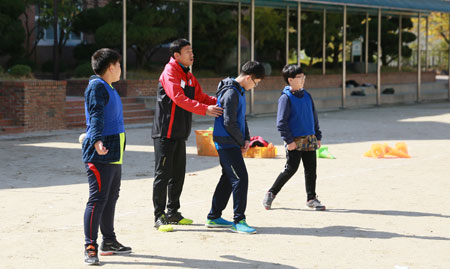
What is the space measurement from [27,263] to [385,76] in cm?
2990

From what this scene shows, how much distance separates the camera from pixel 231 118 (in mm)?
7305

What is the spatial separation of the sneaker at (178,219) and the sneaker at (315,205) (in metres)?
1.52

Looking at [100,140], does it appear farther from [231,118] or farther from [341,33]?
[341,33]

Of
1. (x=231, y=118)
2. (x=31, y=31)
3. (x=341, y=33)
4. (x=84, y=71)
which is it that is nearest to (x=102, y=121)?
(x=231, y=118)

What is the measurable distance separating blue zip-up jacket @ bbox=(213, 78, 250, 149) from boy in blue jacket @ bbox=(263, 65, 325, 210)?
1.03 meters

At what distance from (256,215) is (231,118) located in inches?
56.0

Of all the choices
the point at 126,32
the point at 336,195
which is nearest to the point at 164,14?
the point at 126,32

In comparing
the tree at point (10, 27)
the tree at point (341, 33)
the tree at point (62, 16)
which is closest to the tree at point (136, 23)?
the tree at point (62, 16)

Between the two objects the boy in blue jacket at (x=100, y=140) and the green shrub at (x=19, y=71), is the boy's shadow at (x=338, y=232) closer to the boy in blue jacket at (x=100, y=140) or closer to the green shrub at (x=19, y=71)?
the boy in blue jacket at (x=100, y=140)

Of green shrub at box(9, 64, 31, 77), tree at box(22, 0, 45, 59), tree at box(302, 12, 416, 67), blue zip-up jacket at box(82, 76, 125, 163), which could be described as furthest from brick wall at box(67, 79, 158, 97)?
blue zip-up jacket at box(82, 76, 125, 163)

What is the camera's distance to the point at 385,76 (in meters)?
34.6

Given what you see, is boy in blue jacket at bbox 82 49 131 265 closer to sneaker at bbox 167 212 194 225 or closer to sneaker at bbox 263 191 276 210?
sneaker at bbox 167 212 194 225

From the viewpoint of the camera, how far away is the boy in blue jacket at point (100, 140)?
6.18m

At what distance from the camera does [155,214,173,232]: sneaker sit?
24.3 feet
